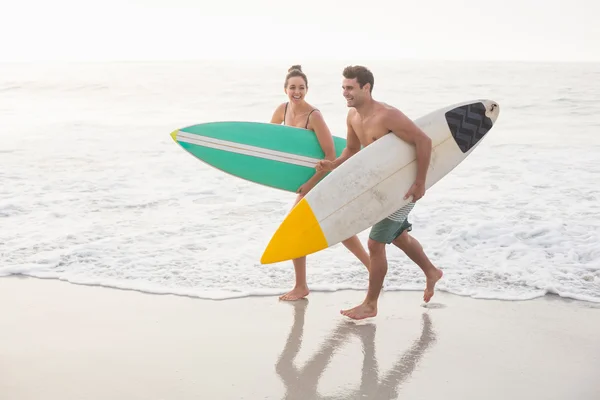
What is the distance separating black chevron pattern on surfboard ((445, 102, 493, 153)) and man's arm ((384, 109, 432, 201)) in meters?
0.40

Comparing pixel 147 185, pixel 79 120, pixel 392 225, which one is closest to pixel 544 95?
pixel 79 120

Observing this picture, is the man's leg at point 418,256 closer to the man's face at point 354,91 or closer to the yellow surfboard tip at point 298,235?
the yellow surfboard tip at point 298,235

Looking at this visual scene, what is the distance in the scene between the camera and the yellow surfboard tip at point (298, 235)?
3518 millimetres

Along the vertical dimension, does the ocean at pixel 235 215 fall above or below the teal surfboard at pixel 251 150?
below

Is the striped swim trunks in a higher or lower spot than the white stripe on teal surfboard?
lower

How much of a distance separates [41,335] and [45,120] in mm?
12254

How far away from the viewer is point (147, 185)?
26.1 feet

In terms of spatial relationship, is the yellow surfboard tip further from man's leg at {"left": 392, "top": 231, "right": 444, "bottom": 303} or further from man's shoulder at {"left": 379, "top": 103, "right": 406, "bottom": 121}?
man's shoulder at {"left": 379, "top": 103, "right": 406, "bottom": 121}

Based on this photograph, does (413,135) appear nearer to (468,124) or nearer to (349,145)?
(349,145)

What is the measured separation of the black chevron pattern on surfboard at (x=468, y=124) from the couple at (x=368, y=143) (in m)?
0.41

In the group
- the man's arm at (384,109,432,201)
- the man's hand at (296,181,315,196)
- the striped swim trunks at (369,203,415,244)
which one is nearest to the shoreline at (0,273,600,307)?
the man's hand at (296,181,315,196)

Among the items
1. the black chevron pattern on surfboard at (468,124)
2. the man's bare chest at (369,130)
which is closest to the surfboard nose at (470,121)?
the black chevron pattern on surfboard at (468,124)

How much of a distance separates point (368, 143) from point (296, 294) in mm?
1019

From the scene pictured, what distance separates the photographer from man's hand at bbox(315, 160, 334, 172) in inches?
151
